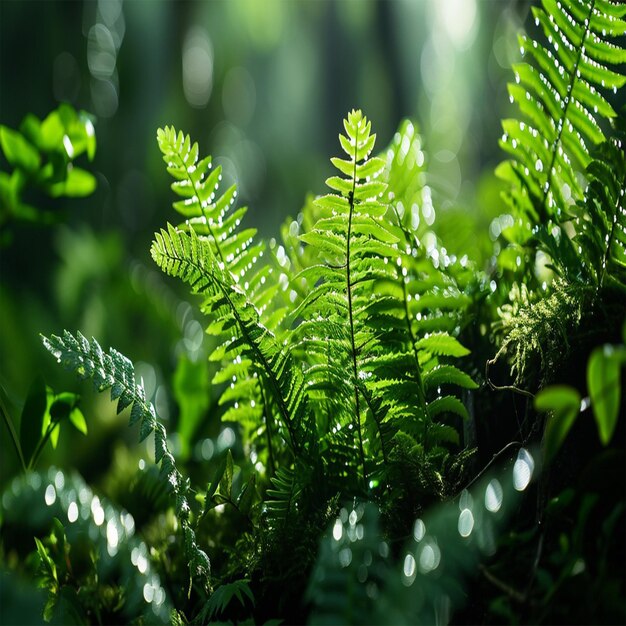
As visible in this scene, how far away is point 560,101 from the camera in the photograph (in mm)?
430

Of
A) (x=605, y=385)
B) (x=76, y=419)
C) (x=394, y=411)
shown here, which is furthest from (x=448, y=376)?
(x=76, y=419)

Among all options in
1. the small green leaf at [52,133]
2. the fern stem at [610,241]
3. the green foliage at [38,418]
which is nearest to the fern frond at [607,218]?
the fern stem at [610,241]

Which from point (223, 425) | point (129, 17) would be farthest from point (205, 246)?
point (129, 17)

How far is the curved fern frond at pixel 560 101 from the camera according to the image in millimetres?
394

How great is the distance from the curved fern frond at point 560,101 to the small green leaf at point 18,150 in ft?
1.39

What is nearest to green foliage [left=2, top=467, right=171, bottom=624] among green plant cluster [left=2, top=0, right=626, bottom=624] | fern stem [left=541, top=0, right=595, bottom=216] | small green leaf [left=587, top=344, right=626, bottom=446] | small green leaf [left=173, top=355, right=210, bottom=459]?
green plant cluster [left=2, top=0, right=626, bottom=624]

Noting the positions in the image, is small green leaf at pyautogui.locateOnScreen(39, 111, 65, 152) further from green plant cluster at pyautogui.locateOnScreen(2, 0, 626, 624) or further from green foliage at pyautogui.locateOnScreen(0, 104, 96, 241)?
green plant cluster at pyautogui.locateOnScreen(2, 0, 626, 624)

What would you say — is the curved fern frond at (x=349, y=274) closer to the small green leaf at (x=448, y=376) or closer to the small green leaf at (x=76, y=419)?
the small green leaf at (x=448, y=376)

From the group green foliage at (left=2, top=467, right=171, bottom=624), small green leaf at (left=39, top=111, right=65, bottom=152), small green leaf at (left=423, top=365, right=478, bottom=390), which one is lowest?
green foliage at (left=2, top=467, right=171, bottom=624)

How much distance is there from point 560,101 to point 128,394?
33cm

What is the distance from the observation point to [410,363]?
0.37m

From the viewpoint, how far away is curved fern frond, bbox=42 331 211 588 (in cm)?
35

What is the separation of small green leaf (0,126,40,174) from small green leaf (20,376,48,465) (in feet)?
0.89

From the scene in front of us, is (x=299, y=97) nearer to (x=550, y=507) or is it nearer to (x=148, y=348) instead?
(x=148, y=348)
